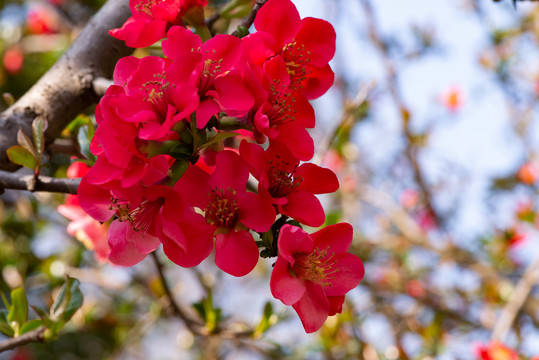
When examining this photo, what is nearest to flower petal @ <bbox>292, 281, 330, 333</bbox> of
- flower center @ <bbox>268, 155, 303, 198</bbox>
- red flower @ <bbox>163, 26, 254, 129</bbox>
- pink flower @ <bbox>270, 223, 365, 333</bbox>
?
pink flower @ <bbox>270, 223, 365, 333</bbox>

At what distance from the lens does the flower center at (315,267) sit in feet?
1.82

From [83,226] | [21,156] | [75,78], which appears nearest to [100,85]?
[75,78]

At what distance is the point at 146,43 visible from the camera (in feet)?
2.13

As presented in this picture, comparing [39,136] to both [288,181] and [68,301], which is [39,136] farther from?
[288,181]

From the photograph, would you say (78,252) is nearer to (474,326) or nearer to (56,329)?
(56,329)

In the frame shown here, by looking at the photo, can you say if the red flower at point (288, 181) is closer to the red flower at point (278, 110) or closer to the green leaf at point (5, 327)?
the red flower at point (278, 110)

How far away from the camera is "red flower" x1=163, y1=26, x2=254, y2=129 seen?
53 cm

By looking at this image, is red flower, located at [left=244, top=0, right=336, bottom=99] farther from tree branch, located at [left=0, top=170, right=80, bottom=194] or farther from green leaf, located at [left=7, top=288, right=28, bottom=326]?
green leaf, located at [left=7, top=288, right=28, bottom=326]

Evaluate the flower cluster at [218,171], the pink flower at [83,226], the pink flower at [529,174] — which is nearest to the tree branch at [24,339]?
the pink flower at [83,226]

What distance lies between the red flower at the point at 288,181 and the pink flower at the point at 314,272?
34mm

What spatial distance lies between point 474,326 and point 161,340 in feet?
12.0

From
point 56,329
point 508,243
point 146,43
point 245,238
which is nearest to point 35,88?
point 146,43

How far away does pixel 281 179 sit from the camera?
571 mm

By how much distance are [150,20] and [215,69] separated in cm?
17
